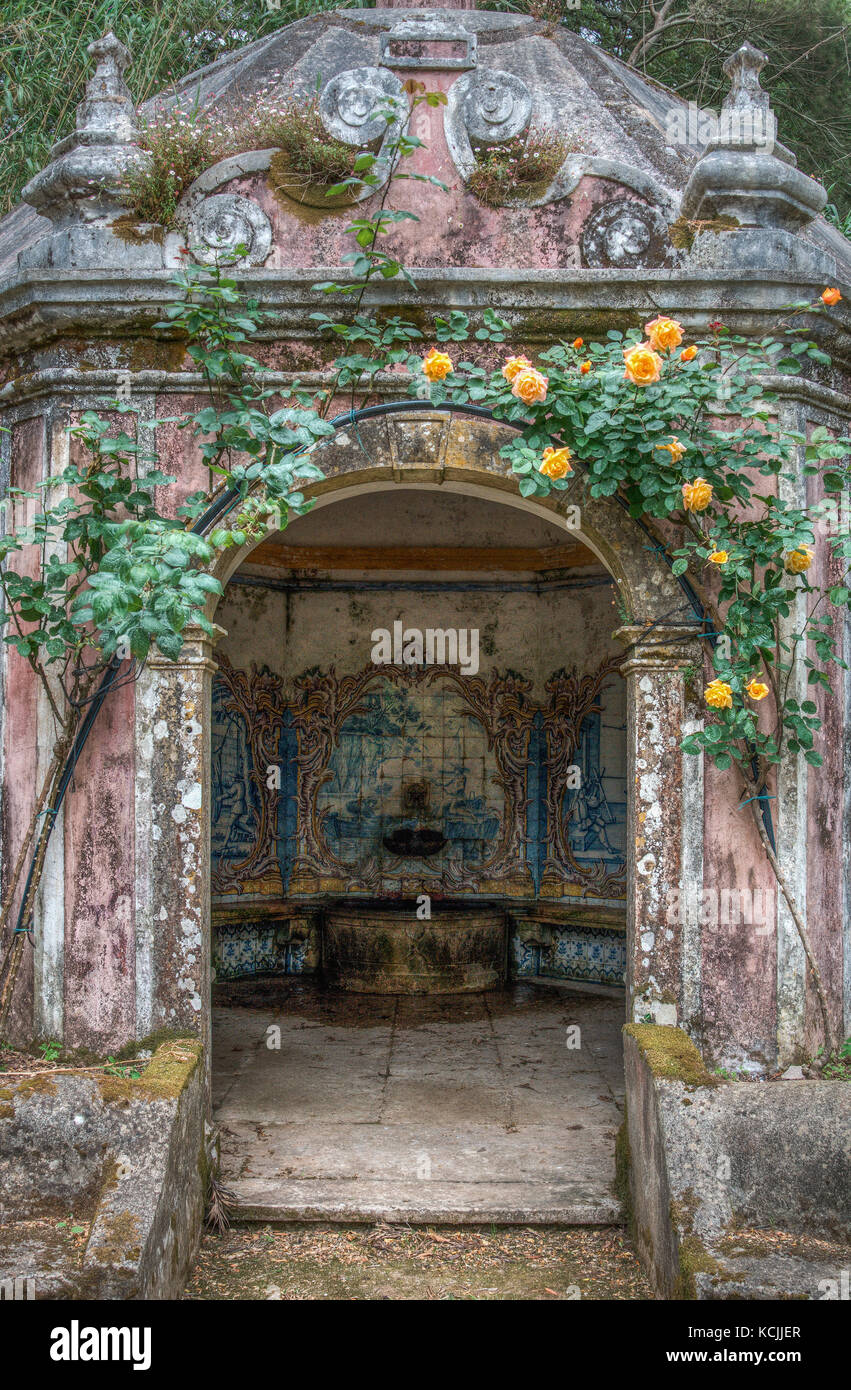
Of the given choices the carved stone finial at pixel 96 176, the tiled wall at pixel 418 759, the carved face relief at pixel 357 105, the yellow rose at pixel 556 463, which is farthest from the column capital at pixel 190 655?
the tiled wall at pixel 418 759

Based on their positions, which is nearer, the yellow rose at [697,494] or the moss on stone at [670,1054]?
the moss on stone at [670,1054]

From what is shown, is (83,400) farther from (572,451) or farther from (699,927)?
(699,927)

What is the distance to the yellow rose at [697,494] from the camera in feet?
13.4

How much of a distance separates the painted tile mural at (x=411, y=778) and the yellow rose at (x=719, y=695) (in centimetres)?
384

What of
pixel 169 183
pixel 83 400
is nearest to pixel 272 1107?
pixel 83 400

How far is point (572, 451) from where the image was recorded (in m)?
4.25

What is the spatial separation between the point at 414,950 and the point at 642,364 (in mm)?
4624

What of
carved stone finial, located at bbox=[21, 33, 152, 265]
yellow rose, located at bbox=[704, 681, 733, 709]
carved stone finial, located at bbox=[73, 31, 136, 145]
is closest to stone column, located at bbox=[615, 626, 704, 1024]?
yellow rose, located at bbox=[704, 681, 733, 709]

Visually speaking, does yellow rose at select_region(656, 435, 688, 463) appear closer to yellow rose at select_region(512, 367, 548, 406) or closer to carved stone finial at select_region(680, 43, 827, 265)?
yellow rose at select_region(512, 367, 548, 406)

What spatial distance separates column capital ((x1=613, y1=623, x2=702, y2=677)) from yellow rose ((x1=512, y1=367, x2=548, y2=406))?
976mm

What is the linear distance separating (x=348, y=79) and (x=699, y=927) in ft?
11.9

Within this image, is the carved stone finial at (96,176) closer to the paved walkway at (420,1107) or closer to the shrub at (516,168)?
the shrub at (516,168)

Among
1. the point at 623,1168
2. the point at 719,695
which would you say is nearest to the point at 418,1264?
the point at 623,1168

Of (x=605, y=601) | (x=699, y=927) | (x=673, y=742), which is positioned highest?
(x=605, y=601)
